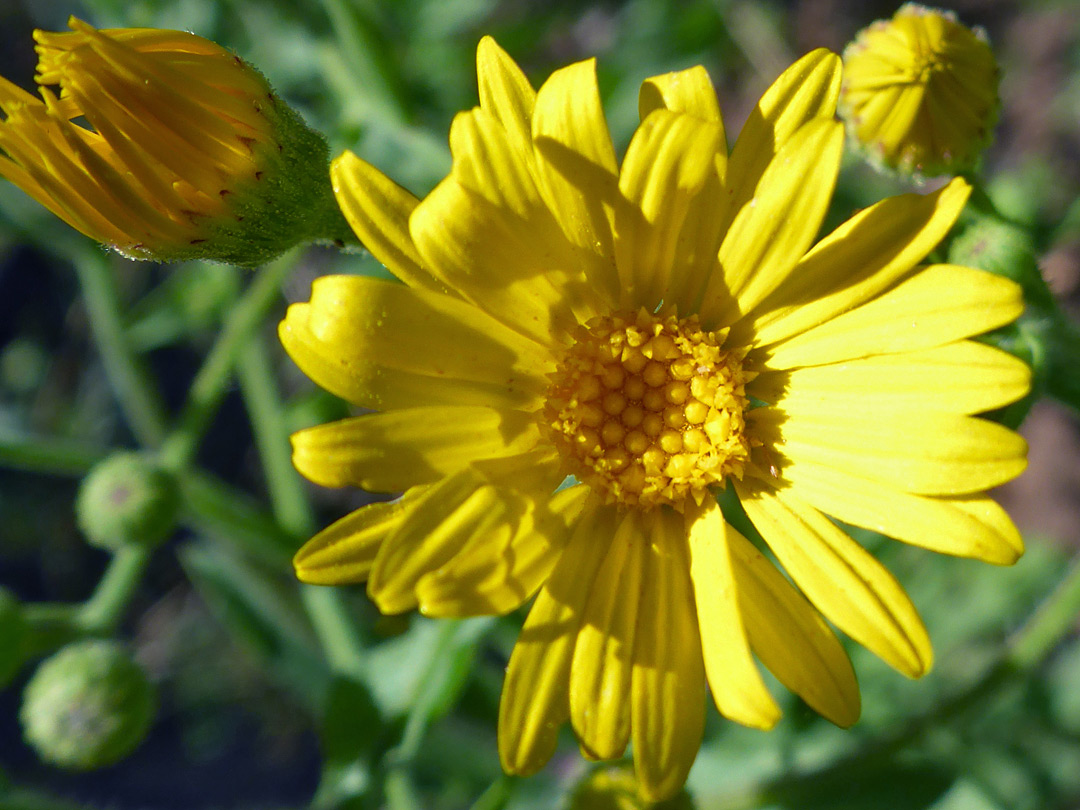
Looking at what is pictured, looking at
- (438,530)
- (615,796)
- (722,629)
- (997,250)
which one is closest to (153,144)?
(438,530)

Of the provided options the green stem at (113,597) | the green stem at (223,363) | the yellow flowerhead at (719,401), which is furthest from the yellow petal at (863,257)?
the green stem at (113,597)

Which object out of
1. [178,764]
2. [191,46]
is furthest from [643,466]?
[178,764]

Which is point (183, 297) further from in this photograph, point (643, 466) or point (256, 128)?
point (643, 466)

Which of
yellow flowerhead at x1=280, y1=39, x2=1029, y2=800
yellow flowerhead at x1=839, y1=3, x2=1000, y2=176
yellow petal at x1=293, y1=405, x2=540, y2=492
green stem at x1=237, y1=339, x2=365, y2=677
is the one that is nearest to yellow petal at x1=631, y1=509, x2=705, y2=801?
yellow flowerhead at x1=280, y1=39, x2=1029, y2=800

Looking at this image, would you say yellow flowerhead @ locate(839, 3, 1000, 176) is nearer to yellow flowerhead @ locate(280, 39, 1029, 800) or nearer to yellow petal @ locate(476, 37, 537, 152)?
yellow flowerhead @ locate(280, 39, 1029, 800)

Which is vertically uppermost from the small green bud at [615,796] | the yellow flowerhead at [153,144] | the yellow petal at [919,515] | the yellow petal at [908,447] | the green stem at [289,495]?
the yellow flowerhead at [153,144]

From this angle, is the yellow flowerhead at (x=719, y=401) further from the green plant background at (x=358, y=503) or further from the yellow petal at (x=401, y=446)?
the green plant background at (x=358, y=503)
